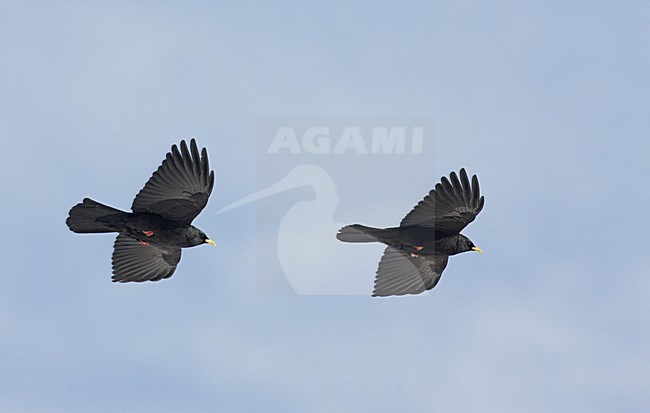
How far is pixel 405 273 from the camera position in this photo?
107ft

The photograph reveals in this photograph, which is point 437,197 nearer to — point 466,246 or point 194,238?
point 466,246

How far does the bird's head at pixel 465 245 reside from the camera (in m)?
31.8

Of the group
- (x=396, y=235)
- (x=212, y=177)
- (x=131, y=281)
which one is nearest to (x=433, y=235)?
(x=396, y=235)

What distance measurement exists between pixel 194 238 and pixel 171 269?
68.2 inches

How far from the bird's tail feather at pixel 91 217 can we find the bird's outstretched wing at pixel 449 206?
20.9 ft

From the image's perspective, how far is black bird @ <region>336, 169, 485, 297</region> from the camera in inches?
1192

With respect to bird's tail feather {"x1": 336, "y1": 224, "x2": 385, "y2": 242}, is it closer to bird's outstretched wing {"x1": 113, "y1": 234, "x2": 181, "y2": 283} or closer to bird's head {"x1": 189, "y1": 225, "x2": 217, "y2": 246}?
bird's head {"x1": 189, "y1": 225, "x2": 217, "y2": 246}

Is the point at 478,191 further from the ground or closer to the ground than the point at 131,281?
further from the ground

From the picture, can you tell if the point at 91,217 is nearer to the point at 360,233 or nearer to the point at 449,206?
the point at 360,233

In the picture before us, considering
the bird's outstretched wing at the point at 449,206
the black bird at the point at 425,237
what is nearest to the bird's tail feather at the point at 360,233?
the black bird at the point at 425,237

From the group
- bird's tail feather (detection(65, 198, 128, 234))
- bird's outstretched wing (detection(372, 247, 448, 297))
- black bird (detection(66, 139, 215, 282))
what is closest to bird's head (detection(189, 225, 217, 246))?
black bird (detection(66, 139, 215, 282))

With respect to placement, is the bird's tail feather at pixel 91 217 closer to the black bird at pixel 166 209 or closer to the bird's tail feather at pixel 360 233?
the black bird at pixel 166 209

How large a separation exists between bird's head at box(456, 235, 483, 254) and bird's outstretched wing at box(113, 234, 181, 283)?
6.62m

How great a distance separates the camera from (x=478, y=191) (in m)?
30.2
